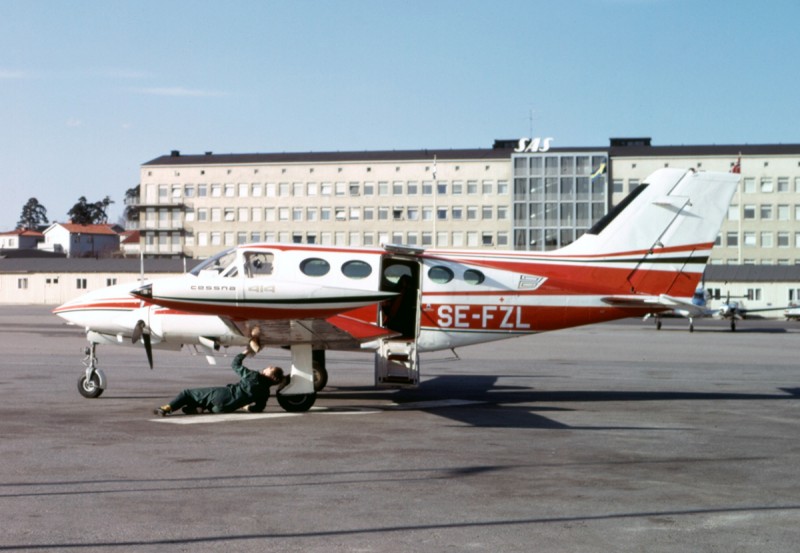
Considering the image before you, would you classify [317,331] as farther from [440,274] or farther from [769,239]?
[769,239]

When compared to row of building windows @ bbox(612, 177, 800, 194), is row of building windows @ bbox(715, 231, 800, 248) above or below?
below

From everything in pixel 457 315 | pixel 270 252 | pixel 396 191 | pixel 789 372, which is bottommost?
pixel 789 372

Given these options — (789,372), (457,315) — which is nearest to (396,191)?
(789,372)

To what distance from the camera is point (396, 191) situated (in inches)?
4257

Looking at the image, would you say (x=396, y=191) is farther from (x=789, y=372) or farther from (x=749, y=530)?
(x=749, y=530)

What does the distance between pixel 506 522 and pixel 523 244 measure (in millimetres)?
100571

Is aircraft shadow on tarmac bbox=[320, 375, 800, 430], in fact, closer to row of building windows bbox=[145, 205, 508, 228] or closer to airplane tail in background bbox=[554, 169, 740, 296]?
airplane tail in background bbox=[554, 169, 740, 296]

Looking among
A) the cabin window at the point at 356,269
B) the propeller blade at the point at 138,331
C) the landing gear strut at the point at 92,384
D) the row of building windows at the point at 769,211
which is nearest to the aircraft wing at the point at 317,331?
the cabin window at the point at 356,269

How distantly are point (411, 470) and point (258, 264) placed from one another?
23.3 feet

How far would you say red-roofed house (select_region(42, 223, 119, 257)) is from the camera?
176 meters

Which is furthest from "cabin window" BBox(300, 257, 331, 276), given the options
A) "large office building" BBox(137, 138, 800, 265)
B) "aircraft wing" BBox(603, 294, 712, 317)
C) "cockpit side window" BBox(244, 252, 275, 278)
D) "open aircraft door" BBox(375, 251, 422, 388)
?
"large office building" BBox(137, 138, 800, 265)

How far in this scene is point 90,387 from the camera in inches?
738

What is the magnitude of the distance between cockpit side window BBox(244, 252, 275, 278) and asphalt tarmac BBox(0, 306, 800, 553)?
249 cm

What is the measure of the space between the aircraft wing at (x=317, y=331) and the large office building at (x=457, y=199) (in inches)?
3470
